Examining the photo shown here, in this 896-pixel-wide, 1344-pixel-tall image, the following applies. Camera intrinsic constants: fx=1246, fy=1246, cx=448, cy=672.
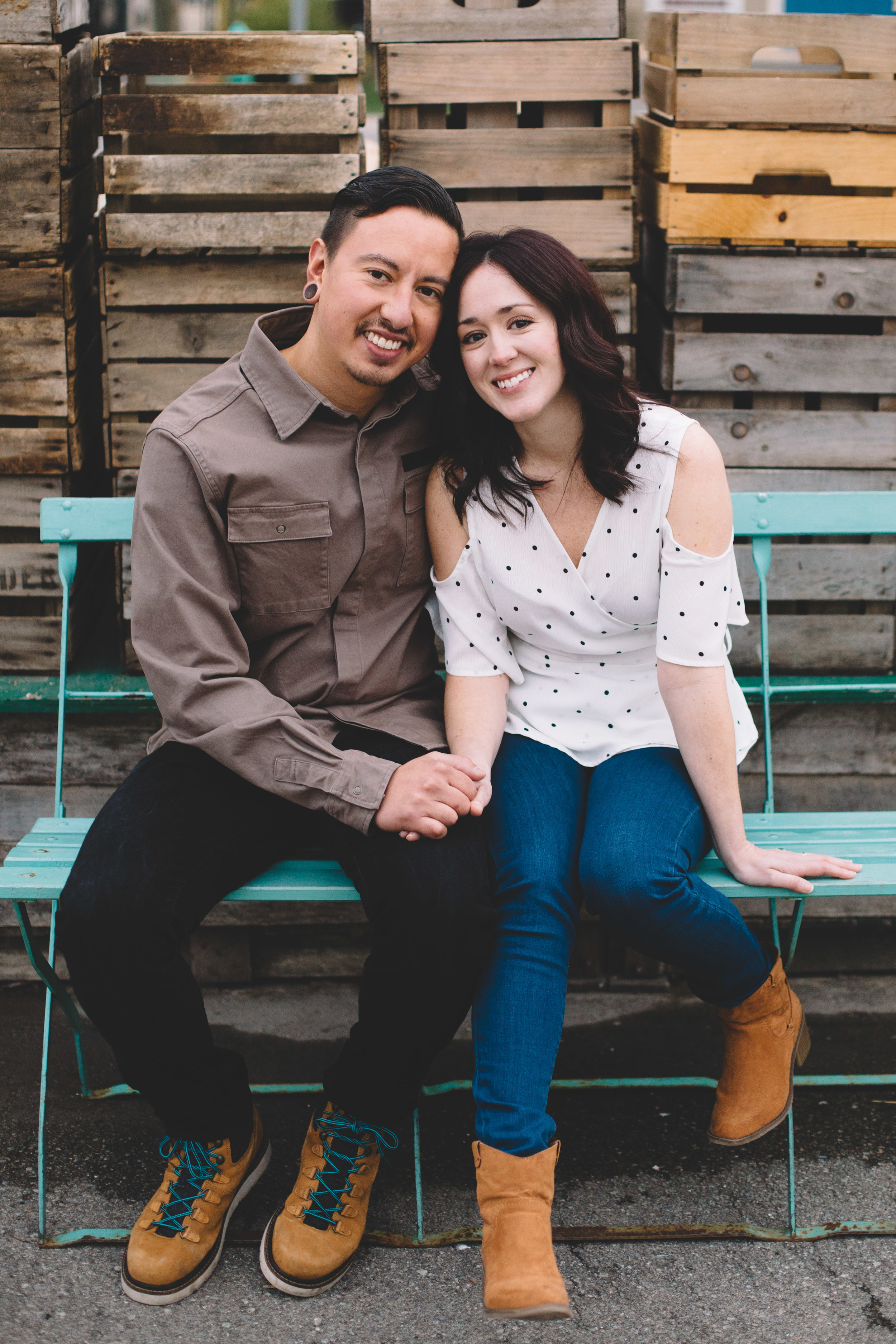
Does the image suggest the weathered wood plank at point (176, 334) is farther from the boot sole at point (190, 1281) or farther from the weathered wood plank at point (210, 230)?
the boot sole at point (190, 1281)

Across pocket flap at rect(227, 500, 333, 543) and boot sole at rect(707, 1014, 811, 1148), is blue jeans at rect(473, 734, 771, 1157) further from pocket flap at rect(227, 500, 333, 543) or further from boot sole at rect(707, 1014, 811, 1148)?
pocket flap at rect(227, 500, 333, 543)

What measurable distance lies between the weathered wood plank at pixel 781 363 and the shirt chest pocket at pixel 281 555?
3.86 feet

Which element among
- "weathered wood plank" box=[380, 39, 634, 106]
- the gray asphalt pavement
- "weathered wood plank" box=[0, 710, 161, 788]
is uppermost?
"weathered wood plank" box=[380, 39, 634, 106]

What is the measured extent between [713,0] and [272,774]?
231 centimetres

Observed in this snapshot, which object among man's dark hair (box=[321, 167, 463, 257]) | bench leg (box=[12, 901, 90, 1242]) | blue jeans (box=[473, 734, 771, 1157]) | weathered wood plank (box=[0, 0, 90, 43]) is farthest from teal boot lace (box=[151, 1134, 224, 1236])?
weathered wood plank (box=[0, 0, 90, 43])

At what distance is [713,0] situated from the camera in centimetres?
319

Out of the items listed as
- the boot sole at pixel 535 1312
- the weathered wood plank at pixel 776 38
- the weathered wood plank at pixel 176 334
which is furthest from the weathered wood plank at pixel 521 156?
the boot sole at pixel 535 1312

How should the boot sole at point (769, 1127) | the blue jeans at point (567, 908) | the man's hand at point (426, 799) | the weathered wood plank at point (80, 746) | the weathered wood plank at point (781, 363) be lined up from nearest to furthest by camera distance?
the blue jeans at point (567, 908)
the man's hand at point (426, 799)
the boot sole at point (769, 1127)
the weathered wood plank at point (781, 363)
the weathered wood plank at point (80, 746)

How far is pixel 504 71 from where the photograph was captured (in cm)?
301

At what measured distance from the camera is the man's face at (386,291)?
2420 millimetres

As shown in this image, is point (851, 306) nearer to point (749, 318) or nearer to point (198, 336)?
point (749, 318)

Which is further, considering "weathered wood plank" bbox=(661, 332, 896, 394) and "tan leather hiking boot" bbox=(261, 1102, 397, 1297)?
→ "weathered wood plank" bbox=(661, 332, 896, 394)

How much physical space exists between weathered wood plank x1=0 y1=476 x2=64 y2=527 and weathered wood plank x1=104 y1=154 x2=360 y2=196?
73 cm

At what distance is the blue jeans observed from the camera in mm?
2211
